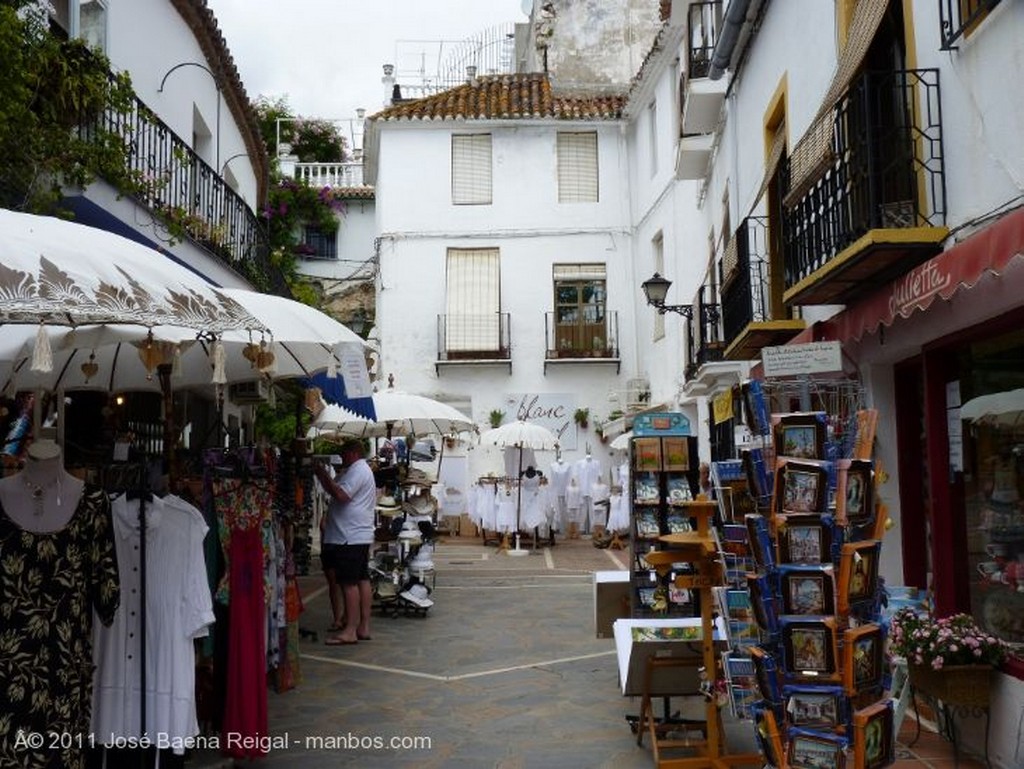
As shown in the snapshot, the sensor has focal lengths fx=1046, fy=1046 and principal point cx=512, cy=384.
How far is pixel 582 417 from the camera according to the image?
24891 millimetres

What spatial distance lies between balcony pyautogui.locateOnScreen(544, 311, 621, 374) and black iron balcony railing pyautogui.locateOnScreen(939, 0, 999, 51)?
60.2ft

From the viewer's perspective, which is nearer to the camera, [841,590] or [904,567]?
[841,590]

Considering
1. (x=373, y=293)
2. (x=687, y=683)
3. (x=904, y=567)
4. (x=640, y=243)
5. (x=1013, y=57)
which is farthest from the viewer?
(x=373, y=293)

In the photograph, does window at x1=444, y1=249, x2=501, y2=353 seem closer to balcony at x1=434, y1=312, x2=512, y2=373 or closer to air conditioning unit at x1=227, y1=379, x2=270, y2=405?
balcony at x1=434, y1=312, x2=512, y2=373

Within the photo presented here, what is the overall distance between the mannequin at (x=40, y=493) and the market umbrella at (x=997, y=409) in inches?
208

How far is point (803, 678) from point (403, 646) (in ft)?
19.4

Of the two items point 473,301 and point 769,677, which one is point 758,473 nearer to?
point 769,677

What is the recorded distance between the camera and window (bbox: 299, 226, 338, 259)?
102ft

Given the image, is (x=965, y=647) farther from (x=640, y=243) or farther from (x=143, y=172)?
(x=640, y=243)

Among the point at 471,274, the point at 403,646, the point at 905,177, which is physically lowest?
the point at 403,646

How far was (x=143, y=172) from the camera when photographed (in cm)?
980

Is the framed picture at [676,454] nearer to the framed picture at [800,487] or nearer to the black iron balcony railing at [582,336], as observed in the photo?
the framed picture at [800,487]

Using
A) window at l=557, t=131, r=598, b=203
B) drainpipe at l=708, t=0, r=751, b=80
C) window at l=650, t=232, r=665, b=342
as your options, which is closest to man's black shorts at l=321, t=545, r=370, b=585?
drainpipe at l=708, t=0, r=751, b=80

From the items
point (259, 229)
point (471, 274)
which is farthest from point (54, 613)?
point (471, 274)
